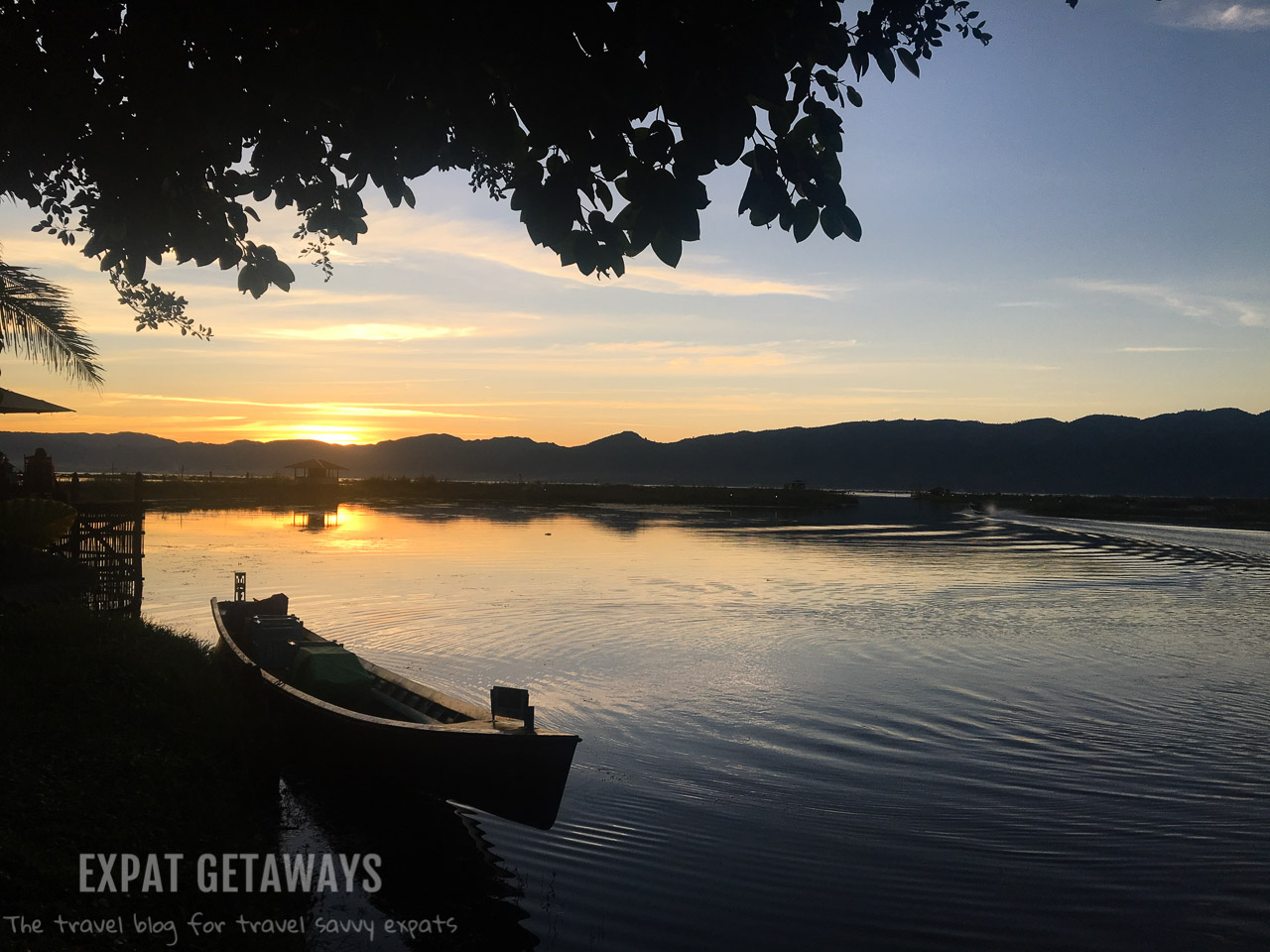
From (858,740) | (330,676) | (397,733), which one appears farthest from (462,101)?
(858,740)

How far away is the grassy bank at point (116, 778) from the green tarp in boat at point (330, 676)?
0.93 meters

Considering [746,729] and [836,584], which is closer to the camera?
[746,729]

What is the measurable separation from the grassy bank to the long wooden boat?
2.07 ft

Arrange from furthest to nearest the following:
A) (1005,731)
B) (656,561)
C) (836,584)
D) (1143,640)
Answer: (656,561)
(836,584)
(1143,640)
(1005,731)

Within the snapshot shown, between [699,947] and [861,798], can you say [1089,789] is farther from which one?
→ [699,947]

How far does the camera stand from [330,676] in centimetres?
1232

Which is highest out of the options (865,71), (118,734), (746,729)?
(865,71)

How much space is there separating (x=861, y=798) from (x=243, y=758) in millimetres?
7914

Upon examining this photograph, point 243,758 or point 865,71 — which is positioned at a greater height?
point 865,71

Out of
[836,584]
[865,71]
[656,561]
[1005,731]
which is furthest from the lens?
[656,561]

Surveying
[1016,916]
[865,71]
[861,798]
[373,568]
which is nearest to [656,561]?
[373,568]

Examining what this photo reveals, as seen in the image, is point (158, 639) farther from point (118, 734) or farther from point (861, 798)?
point (861, 798)

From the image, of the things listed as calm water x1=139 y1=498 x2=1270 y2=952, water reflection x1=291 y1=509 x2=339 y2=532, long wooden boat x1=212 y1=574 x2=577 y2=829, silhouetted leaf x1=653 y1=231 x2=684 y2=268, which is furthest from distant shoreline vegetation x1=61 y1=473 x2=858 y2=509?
silhouetted leaf x1=653 y1=231 x2=684 y2=268

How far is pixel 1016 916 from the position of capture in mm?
7992
